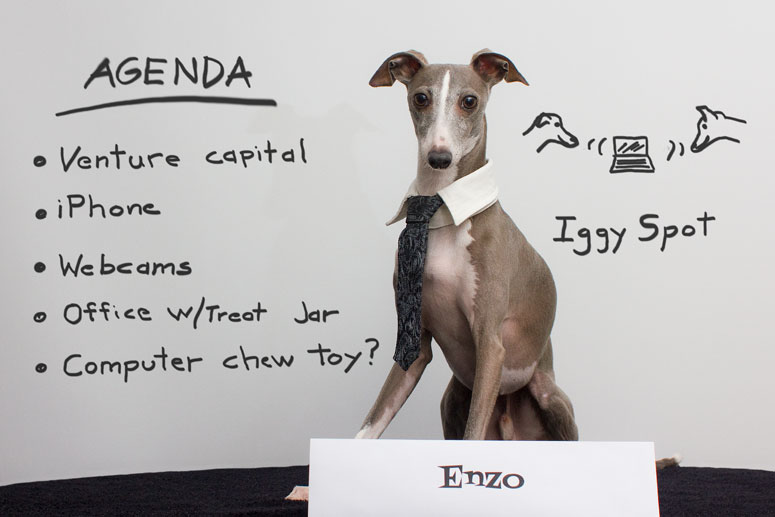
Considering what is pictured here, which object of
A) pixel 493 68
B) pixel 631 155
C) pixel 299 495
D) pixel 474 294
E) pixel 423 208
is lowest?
pixel 299 495

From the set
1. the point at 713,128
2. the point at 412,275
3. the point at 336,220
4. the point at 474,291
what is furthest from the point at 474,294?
the point at 713,128

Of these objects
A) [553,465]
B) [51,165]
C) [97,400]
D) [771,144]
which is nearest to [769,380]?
[771,144]

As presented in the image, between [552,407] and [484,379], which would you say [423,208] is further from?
[552,407]

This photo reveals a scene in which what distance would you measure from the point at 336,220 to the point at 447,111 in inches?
43.4

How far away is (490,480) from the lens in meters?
1.18

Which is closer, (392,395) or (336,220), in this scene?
(392,395)

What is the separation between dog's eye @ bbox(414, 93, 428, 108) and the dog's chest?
25 cm

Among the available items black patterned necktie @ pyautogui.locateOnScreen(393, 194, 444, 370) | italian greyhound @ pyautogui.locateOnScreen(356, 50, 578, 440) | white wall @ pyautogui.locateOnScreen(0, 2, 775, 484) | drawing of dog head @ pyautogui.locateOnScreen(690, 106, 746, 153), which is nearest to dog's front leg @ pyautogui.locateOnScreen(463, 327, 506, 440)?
italian greyhound @ pyautogui.locateOnScreen(356, 50, 578, 440)

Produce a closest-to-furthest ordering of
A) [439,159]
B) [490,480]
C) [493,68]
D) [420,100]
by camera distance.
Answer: [490,480], [439,159], [420,100], [493,68]

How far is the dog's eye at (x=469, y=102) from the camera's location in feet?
5.00

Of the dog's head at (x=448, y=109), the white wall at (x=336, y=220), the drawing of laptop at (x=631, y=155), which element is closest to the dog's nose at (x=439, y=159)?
the dog's head at (x=448, y=109)

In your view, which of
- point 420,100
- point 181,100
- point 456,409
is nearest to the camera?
point 420,100

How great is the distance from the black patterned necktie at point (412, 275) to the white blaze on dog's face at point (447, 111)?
9 cm

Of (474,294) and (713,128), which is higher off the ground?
(713,128)
